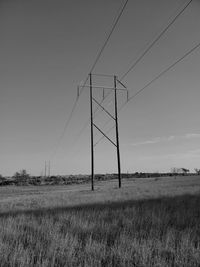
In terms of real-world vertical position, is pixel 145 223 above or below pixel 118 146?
below

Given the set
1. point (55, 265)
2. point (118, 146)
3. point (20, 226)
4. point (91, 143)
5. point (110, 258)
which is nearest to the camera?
point (55, 265)

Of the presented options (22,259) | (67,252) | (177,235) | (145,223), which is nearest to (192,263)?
(177,235)

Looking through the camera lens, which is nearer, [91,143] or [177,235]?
[177,235]

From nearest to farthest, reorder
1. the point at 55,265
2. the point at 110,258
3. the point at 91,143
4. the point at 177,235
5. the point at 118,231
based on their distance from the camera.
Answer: the point at 55,265
the point at 110,258
the point at 177,235
the point at 118,231
the point at 91,143

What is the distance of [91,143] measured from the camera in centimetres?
3047

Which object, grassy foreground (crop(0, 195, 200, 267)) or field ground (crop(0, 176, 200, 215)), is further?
field ground (crop(0, 176, 200, 215))

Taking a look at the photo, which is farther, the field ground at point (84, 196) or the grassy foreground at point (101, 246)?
the field ground at point (84, 196)

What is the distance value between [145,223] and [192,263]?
326 cm

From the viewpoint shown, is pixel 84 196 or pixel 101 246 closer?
pixel 101 246

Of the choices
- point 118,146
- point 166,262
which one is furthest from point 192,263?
point 118,146

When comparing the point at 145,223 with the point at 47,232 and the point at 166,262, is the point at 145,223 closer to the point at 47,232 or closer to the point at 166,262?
the point at 47,232

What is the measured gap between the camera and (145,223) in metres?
7.44

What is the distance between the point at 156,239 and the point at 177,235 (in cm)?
77

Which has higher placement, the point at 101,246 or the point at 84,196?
the point at 101,246
